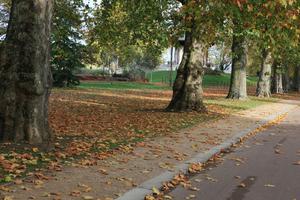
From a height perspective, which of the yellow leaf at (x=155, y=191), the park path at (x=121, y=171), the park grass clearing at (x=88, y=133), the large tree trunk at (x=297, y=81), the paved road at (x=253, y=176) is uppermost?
the large tree trunk at (x=297, y=81)

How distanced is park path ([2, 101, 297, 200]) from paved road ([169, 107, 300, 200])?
2.32 feet

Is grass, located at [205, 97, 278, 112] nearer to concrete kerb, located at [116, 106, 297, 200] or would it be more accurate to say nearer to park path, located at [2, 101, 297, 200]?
concrete kerb, located at [116, 106, 297, 200]

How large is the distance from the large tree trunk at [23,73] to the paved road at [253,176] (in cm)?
324

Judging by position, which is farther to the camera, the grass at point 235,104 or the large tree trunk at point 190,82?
the grass at point 235,104

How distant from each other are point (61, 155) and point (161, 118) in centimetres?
855

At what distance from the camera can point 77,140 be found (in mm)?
11336

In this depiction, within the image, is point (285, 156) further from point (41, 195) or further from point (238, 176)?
point (41, 195)

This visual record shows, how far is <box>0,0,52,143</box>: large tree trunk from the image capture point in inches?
370

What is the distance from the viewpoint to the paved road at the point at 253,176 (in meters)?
7.56

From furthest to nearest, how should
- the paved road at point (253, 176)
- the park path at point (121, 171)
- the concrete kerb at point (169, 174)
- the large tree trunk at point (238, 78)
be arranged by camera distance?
the large tree trunk at point (238, 78)
the paved road at point (253, 176)
the concrete kerb at point (169, 174)
the park path at point (121, 171)

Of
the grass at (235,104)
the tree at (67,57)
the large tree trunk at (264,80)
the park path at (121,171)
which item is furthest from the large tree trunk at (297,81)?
the park path at (121,171)

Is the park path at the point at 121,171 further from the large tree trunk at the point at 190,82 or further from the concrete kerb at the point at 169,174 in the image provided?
the large tree trunk at the point at 190,82

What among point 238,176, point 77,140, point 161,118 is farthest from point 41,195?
point 161,118

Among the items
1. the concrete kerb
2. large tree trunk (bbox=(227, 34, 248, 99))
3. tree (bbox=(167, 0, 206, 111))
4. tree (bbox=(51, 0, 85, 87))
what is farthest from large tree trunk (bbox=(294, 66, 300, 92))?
the concrete kerb
